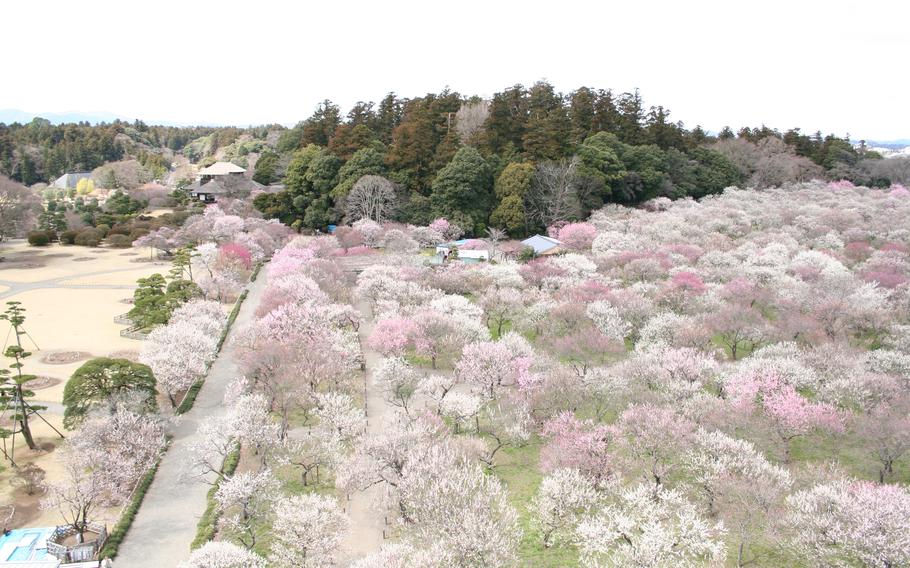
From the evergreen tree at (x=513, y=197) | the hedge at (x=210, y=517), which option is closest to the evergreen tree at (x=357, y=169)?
the evergreen tree at (x=513, y=197)

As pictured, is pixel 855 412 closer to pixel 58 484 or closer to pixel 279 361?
pixel 279 361

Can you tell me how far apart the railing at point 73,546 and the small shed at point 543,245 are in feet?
103

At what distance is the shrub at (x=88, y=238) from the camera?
169 ft

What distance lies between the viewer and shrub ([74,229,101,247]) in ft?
169

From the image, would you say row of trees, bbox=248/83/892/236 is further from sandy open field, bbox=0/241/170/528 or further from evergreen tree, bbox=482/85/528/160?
sandy open field, bbox=0/241/170/528

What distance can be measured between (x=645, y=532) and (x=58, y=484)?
13960mm

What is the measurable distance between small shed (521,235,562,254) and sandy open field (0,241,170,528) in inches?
988

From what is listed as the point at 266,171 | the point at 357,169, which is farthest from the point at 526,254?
the point at 266,171

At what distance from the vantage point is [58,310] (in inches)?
1271

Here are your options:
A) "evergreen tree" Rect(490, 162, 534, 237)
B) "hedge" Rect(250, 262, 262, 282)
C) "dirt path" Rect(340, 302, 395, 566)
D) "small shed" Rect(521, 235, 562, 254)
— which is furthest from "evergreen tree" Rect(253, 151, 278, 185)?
"dirt path" Rect(340, 302, 395, 566)

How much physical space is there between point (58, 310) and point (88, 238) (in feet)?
73.4

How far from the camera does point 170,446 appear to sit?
18.3 metres

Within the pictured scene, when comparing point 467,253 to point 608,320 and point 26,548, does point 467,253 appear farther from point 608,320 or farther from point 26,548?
point 26,548

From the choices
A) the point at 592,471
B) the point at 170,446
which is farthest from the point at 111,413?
the point at 592,471
